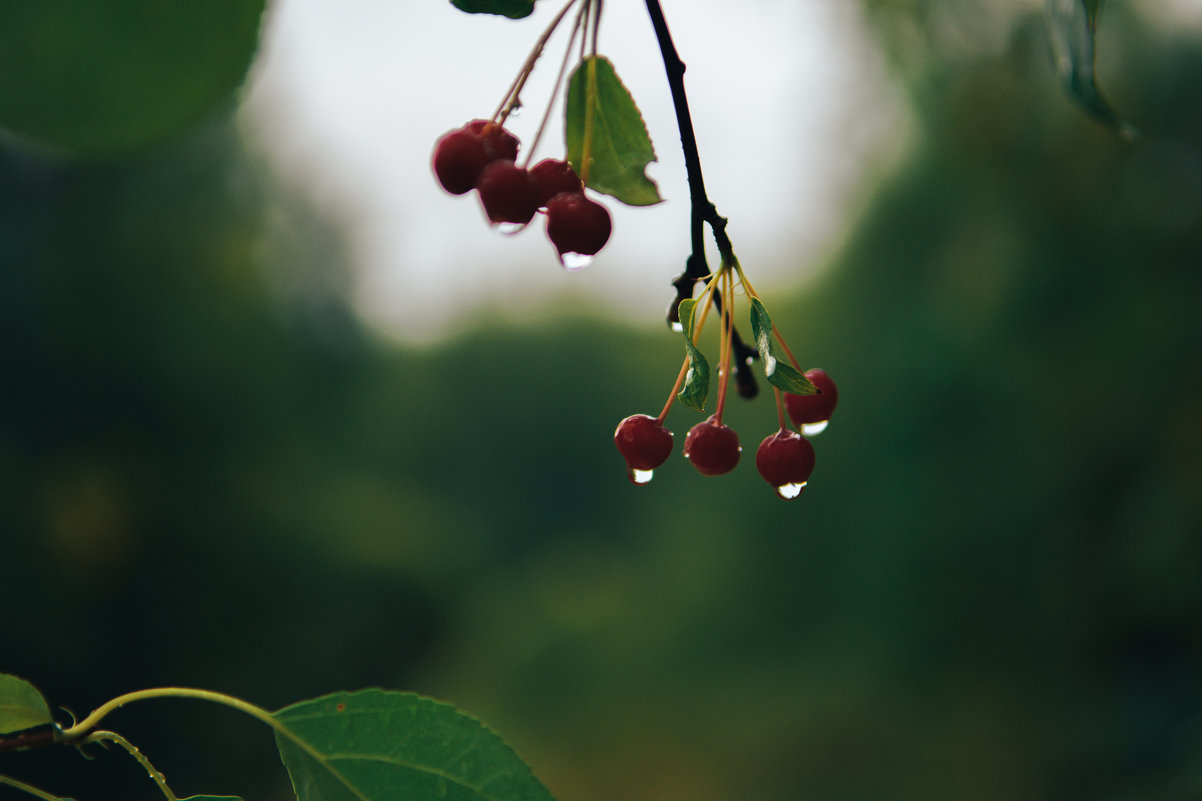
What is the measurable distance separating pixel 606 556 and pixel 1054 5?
16895mm

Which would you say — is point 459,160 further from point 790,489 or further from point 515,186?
point 790,489

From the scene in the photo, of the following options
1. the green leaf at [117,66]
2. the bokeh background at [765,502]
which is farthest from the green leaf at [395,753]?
the bokeh background at [765,502]

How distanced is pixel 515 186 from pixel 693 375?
22 centimetres

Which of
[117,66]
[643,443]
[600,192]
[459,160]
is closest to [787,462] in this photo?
[643,443]

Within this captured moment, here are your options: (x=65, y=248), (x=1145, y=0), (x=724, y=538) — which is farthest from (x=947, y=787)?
(x=65, y=248)

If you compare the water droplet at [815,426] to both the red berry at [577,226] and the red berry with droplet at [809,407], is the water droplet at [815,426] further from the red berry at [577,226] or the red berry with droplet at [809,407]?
the red berry at [577,226]

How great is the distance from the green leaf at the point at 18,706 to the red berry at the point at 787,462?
0.63 m

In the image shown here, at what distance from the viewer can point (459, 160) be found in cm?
73

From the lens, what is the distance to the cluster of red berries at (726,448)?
795 mm

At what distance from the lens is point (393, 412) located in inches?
616

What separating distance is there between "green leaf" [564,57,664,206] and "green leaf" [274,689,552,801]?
1.44ft

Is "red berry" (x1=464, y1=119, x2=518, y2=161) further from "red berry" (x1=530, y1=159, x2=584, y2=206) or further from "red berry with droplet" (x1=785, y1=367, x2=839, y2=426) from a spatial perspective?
"red berry with droplet" (x1=785, y1=367, x2=839, y2=426)

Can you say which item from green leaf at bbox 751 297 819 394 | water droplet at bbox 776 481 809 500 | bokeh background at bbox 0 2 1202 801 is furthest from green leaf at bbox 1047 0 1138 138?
bokeh background at bbox 0 2 1202 801

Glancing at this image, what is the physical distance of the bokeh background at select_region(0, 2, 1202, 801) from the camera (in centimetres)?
611
